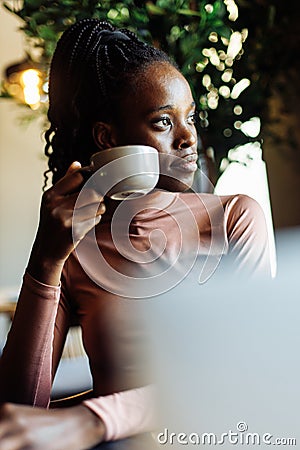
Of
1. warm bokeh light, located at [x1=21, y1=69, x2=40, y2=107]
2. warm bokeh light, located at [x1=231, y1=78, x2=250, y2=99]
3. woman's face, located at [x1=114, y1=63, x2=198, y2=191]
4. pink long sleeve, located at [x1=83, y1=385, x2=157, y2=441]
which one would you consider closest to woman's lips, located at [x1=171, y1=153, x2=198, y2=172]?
woman's face, located at [x1=114, y1=63, x2=198, y2=191]

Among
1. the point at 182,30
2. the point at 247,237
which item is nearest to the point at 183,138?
the point at 247,237

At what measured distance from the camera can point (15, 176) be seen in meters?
2.86

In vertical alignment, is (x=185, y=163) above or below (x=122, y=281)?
above

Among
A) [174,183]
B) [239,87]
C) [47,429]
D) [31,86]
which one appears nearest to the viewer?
[47,429]

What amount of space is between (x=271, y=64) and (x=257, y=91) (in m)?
0.18

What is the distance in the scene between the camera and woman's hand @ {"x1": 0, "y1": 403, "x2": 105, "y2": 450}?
1.64ft

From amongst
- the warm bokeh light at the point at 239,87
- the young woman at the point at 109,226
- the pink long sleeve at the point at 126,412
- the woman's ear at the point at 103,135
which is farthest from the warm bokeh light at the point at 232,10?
the pink long sleeve at the point at 126,412

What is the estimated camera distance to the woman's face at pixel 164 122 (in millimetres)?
699

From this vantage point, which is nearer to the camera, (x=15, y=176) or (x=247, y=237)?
(x=247, y=237)

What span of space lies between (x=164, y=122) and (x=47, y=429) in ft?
1.16

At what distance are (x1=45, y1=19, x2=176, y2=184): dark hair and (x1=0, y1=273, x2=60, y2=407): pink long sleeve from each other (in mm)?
213

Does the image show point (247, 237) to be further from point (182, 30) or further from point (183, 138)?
point (182, 30)

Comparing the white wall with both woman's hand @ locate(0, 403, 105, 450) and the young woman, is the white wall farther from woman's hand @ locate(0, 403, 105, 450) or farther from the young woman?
woman's hand @ locate(0, 403, 105, 450)

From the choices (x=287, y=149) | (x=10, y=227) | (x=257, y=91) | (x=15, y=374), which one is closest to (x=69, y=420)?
(x=15, y=374)
